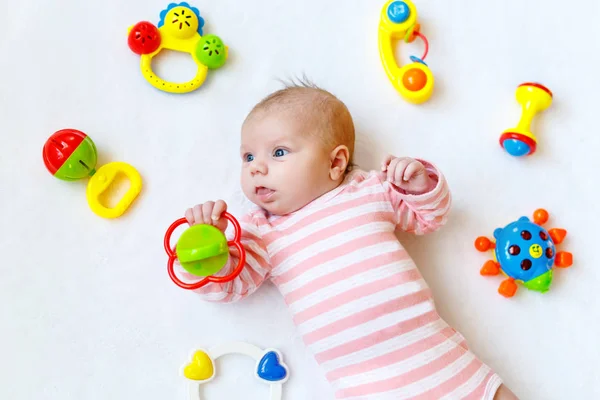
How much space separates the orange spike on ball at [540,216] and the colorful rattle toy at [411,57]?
12.5 inches

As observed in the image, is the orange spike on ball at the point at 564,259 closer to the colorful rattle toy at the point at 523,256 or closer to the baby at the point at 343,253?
the colorful rattle toy at the point at 523,256

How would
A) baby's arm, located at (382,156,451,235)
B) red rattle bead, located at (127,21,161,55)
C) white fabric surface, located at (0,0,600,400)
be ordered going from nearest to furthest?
baby's arm, located at (382,156,451,235)
white fabric surface, located at (0,0,600,400)
red rattle bead, located at (127,21,161,55)

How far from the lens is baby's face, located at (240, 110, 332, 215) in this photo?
3.43 ft

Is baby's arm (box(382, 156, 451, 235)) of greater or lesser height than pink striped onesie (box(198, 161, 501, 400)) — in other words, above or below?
above

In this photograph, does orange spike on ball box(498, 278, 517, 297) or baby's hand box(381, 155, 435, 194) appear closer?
baby's hand box(381, 155, 435, 194)

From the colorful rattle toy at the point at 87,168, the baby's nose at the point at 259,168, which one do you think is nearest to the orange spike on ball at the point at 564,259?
the baby's nose at the point at 259,168

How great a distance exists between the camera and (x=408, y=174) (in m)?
0.99

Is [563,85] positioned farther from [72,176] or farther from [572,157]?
[72,176]

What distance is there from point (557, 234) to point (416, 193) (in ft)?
1.11

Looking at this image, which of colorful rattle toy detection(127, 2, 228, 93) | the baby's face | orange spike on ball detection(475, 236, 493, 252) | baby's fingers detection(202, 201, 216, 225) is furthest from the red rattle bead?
orange spike on ball detection(475, 236, 493, 252)

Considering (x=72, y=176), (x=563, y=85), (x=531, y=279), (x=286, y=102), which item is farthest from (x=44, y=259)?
(x=563, y=85)

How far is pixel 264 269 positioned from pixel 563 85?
2.52 feet

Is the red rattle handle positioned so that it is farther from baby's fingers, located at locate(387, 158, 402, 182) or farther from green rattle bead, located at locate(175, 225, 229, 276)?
baby's fingers, located at locate(387, 158, 402, 182)

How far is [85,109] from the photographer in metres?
1.23
